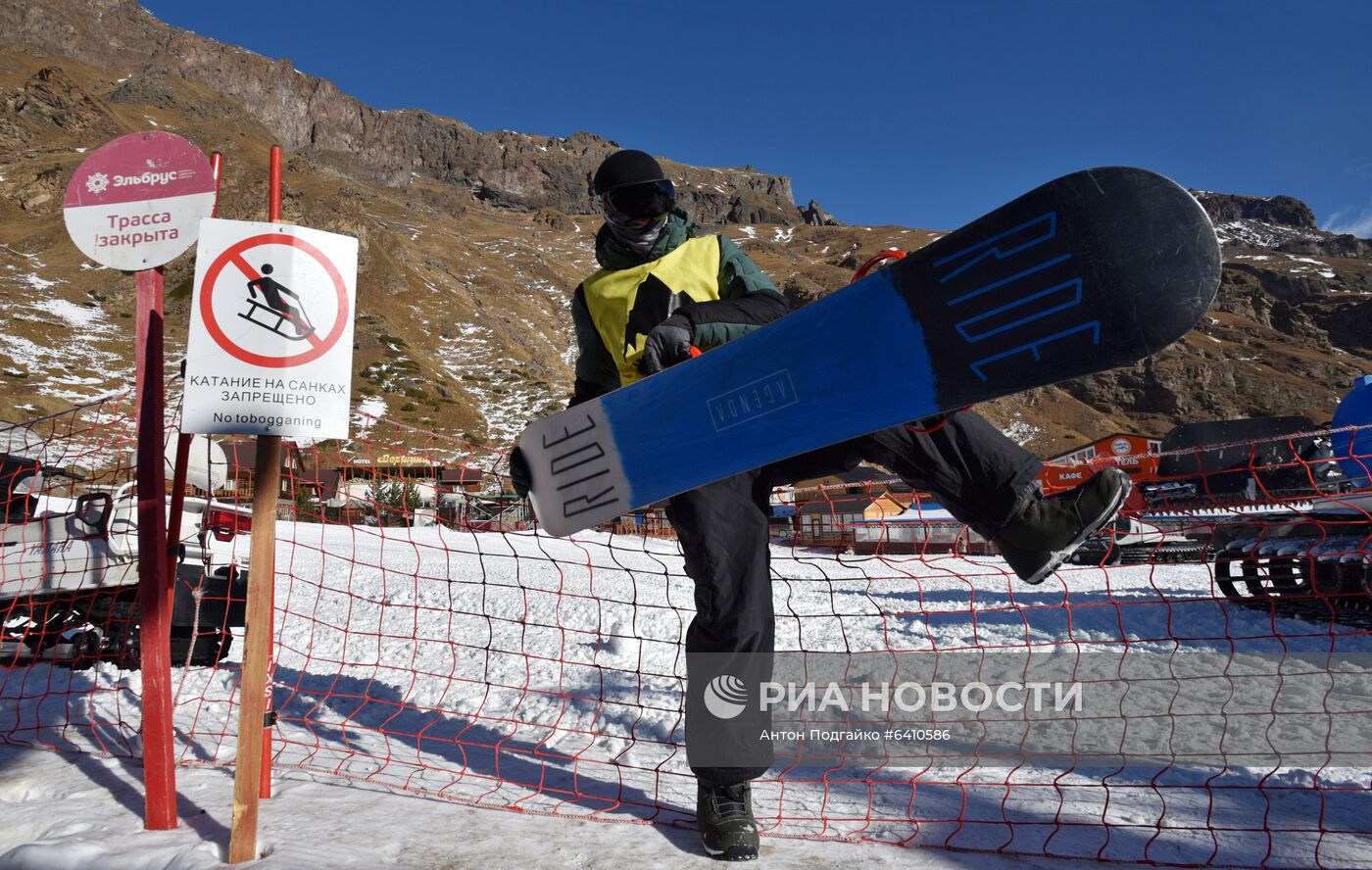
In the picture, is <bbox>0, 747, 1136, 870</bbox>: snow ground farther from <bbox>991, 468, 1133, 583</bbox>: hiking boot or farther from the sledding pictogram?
the sledding pictogram

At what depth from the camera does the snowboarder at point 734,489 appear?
5.80 ft

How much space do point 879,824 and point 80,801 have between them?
2130mm

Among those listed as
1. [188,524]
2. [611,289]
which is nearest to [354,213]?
[188,524]

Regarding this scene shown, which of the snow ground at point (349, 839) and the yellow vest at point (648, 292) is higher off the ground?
the yellow vest at point (648, 292)

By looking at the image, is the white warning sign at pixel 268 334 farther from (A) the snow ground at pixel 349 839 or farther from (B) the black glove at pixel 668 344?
(A) the snow ground at pixel 349 839

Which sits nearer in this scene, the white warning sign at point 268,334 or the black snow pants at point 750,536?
the white warning sign at point 268,334

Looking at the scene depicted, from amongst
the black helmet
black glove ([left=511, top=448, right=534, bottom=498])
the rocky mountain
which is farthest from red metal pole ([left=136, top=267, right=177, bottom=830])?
the rocky mountain

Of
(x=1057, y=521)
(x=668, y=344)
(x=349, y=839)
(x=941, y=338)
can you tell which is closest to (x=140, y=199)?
(x=668, y=344)

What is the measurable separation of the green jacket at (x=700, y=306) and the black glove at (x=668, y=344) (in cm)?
3

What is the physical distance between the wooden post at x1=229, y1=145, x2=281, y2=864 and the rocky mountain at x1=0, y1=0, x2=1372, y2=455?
4.72ft

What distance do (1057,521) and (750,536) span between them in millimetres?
787

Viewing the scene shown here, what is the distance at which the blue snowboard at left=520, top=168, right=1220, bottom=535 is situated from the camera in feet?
4.73

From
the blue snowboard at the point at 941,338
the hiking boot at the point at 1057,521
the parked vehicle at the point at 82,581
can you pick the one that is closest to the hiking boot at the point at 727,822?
the blue snowboard at the point at 941,338

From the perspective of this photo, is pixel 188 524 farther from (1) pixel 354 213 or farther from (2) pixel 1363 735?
(1) pixel 354 213
